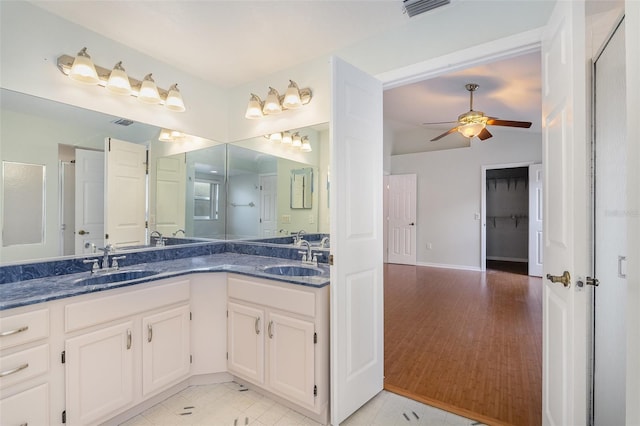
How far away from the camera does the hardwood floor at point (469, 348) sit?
1.92m

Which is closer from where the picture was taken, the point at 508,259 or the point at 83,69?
the point at 83,69

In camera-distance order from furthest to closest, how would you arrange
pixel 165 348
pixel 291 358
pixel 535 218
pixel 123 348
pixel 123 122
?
1. pixel 535 218
2. pixel 123 122
3. pixel 165 348
4. pixel 291 358
5. pixel 123 348

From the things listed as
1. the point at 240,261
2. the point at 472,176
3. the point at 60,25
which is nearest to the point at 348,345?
the point at 240,261

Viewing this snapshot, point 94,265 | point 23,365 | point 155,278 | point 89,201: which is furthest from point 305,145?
point 23,365

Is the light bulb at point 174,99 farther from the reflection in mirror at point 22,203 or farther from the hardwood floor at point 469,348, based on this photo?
the hardwood floor at point 469,348

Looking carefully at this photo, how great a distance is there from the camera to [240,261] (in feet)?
8.00

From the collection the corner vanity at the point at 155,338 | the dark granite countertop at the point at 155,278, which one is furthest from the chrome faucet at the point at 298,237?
the corner vanity at the point at 155,338

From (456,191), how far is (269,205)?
15.7ft

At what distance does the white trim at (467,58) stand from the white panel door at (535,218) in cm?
476

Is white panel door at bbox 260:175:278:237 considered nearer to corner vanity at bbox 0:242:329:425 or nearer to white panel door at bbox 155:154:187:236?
corner vanity at bbox 0:242:329:425

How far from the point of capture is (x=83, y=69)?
1.92 meters

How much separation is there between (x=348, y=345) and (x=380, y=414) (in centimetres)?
49

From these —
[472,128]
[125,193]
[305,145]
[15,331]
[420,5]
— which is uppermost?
[420,5]

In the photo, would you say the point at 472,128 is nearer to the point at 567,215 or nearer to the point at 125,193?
the point at 567,215
